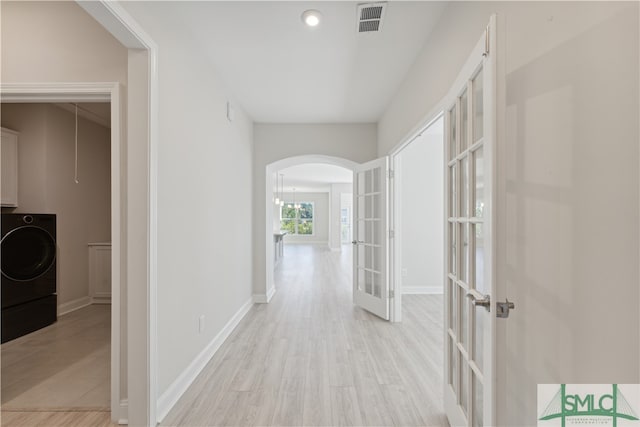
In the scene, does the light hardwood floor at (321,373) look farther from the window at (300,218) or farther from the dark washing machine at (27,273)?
the window at (300,218)

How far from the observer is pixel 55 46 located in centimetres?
198

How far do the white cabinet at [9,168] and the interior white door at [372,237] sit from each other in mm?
4345

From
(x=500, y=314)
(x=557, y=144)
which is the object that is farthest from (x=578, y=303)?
(x=557, y=144)

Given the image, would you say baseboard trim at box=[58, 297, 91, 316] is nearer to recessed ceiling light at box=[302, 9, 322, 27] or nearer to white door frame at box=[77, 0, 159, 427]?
white door frame at box=[77, 0, 159, 427]

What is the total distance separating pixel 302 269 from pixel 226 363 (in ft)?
15.9

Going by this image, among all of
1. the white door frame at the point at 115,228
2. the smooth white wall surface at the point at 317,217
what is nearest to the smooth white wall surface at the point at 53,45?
the white door frame at the point at 115,228

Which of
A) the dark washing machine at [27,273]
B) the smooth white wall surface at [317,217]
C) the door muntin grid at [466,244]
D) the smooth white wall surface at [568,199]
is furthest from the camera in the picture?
the smooth white wall surface at [317,217]

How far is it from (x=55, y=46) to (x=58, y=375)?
8.10 feet

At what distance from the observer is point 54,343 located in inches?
120

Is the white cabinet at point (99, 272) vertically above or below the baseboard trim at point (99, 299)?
above

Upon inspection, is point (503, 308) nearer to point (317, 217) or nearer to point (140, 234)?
point (140, 234)

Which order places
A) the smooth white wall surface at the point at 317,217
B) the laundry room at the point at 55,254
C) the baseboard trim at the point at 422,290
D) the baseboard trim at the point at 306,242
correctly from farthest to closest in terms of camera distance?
the smooth white wall surface at the point at 317,217, the baseboard trim at the point at 306,242, the baseboard trim at the point at 422,290, the laundry room at the point at 55,254

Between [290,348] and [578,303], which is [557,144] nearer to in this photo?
[578,303]

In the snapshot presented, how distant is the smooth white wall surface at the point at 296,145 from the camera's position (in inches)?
183
